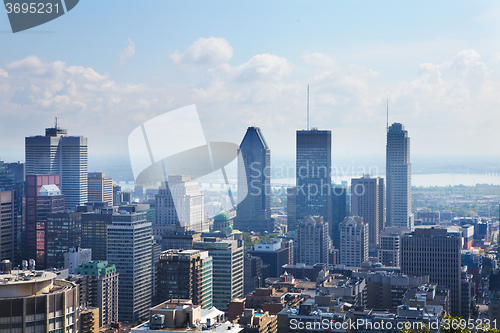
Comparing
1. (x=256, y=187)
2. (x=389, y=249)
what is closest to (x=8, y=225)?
(x=389, y=249)

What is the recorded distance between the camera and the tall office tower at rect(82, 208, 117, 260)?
66.3 ft

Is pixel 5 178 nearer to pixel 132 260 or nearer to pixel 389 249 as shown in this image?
pixel 132 260

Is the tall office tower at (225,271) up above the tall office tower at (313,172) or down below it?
below

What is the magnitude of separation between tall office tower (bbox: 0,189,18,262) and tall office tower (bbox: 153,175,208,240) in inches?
188

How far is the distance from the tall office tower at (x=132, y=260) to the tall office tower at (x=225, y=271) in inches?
62.7

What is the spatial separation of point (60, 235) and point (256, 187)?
46.4ft

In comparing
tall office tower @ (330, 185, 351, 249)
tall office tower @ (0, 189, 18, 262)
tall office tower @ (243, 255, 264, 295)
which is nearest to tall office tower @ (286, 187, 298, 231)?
tall office tower @ (330, 185, 351, 249)

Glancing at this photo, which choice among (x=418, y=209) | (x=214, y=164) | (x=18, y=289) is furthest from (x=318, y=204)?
(x=18, y=289)

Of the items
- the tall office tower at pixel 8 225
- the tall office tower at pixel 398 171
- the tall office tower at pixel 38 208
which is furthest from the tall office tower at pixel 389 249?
the tall office tower at pixel 8 225

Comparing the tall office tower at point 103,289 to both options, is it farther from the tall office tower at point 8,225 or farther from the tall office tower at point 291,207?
the tall office tower at point 291,207

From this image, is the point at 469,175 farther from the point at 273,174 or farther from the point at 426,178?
the point at 273,174

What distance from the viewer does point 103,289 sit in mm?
15383

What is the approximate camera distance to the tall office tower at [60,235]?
20.0 meters

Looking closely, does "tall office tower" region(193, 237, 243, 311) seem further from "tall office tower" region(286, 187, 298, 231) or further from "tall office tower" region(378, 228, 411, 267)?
"tall office tower" region(286, 187, 298, 231)
